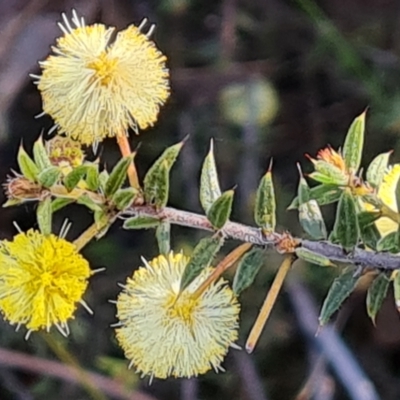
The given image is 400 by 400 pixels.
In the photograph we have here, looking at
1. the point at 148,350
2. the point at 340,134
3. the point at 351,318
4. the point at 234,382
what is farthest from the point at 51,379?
the point at 148,350

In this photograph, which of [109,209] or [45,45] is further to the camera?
[45,45]

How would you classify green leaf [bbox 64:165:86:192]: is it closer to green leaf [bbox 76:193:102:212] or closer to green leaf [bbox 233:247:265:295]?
green leaf [bbox 76:193:102:212]

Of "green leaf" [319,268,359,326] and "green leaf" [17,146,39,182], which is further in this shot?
"green leaf" [319,268,359,326]

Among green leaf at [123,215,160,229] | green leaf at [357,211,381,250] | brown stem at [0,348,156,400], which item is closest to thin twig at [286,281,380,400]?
brown stem at [0,348,156,400]

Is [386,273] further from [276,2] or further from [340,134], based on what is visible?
[276,2]

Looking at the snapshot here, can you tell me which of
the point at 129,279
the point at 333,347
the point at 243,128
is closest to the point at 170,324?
the point at 129,279

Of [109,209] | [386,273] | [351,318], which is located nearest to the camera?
[109,209]

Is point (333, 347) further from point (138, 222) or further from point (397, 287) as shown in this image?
point (138, 222)
